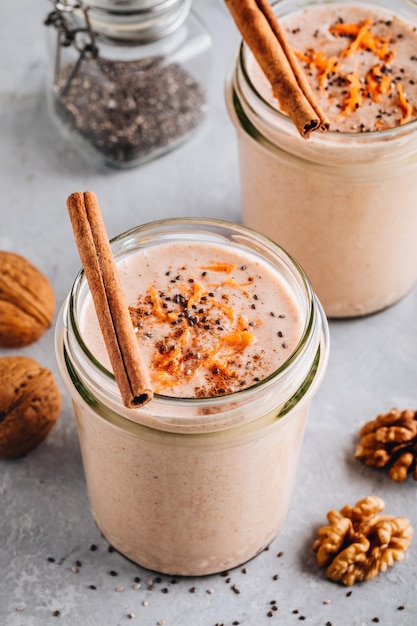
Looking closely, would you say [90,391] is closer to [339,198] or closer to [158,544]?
[158,544]

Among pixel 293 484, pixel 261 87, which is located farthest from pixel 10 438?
pixel 261 87

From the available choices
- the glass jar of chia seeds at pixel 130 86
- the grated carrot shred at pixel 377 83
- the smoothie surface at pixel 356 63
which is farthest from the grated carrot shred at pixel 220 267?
the glass jar of chia seeds at pixel 130 86

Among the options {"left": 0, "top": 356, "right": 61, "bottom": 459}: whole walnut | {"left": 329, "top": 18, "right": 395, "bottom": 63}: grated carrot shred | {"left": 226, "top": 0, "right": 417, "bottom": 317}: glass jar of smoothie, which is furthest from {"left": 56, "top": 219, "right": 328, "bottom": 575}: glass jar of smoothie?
{"left": 329, "top": 18, "right": 395, "bottom": 63}: grated carrot shred

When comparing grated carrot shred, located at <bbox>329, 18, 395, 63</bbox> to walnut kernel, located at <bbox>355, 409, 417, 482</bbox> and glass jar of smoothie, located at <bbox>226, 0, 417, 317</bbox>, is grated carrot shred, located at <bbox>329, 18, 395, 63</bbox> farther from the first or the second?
walnut kernel, located at <bbox>355, 409, 417, 482</bbox>

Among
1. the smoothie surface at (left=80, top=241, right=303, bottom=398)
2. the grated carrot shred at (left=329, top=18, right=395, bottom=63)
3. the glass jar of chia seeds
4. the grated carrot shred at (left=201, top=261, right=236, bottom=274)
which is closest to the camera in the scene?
the smoothie surface at (left=80, top=241, right=303, bottom=398)

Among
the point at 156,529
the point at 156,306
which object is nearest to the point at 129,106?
the point at 156,306

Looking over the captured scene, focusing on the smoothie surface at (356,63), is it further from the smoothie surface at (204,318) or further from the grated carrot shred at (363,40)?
the smoothie surface at (204,318)
